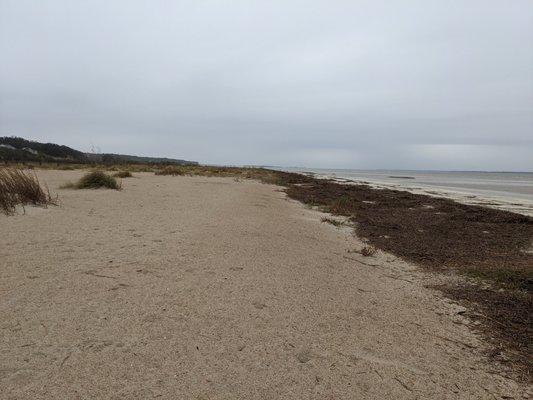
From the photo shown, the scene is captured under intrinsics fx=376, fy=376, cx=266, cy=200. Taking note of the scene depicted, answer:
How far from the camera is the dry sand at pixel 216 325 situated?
7.98 feet

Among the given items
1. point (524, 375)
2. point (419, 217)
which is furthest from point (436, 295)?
point (419, 217)

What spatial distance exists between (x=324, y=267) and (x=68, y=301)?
3116 millimetres

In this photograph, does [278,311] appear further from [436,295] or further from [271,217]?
[271,217]

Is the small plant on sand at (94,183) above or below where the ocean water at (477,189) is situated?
above

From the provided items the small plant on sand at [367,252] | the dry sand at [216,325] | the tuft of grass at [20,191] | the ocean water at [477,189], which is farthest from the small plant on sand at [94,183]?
the ocean water at [477,189]

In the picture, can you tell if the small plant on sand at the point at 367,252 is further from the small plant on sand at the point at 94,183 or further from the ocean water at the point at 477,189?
the ocean water at the point at 477,189

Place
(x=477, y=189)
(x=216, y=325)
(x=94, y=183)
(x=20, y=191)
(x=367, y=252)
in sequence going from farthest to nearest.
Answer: (x=477, y=189) → (x=94, y=183) → (x=20, y=191) → (x=367, y=252) → (x=216, y=325)

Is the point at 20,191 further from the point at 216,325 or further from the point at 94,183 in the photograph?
the point at 216,325

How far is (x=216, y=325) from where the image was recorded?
10.3ft

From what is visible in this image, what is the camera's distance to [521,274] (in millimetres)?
5285

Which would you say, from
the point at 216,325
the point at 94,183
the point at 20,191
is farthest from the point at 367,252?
the point at 94,183

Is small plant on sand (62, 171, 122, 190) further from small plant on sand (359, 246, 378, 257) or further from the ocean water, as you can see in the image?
the ocean water

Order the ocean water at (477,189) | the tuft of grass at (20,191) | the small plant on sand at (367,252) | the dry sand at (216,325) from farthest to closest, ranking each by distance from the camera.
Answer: the ocean water at (477,189), the tuft of grass at (20,191), the small plant on sand at (367,252), the dry sand at (216,325)

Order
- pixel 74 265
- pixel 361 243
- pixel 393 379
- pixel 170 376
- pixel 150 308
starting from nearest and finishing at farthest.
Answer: pixel 170 376, pixel 393 379, pixel 150 308, pixel 74 265, pixel 361 243
